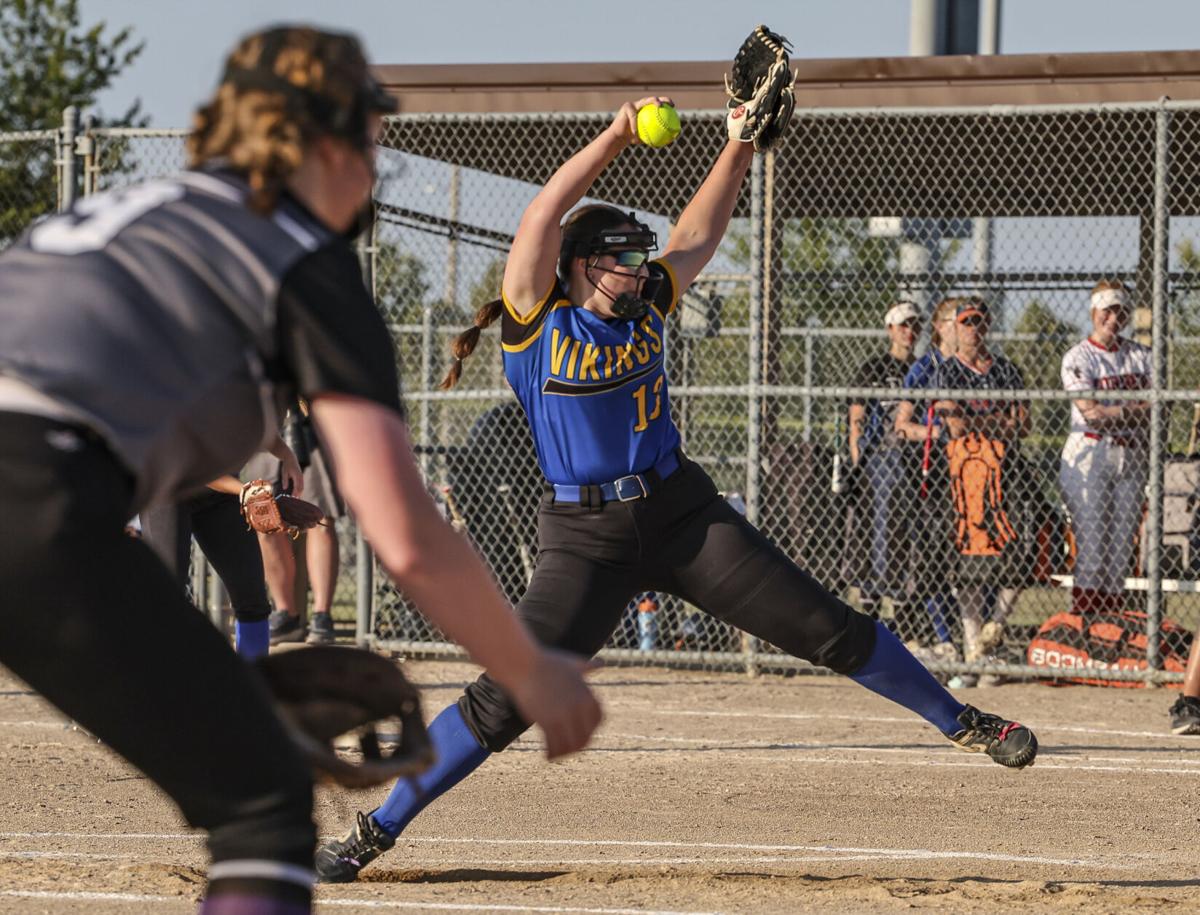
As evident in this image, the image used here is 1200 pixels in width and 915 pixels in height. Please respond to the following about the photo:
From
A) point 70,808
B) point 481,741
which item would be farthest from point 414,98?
point 481,741

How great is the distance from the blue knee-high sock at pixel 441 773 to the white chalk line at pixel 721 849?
456 millimetres

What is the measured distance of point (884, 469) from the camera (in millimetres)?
11445

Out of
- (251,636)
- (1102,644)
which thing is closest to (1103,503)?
(1102,644)

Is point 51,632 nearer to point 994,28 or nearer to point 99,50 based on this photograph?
point 994,28

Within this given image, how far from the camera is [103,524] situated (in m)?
2.53

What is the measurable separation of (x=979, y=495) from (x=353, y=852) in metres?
6.55

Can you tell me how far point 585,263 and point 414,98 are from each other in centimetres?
765

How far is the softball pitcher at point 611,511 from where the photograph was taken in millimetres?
5375

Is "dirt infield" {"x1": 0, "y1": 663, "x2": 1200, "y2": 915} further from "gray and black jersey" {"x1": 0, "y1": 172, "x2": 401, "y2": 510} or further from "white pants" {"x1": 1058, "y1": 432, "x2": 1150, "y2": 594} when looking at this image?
"white pants" {"x1": 1058, "y1": 432, "x2": 1150, "y2": 594}

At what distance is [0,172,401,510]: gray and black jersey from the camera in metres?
2.48

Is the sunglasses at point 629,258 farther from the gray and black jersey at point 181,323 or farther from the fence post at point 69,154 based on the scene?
the fence post at point 69,154

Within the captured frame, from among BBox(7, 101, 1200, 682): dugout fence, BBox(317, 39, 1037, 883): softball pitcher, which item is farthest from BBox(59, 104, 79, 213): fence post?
BBox(317, 39, 1037, 883): softball pitcher

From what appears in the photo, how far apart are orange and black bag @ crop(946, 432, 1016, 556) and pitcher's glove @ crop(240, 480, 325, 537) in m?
4.99

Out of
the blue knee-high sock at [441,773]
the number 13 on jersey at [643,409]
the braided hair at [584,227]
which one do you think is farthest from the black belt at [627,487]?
the blue knee-high sock at [441,773]
